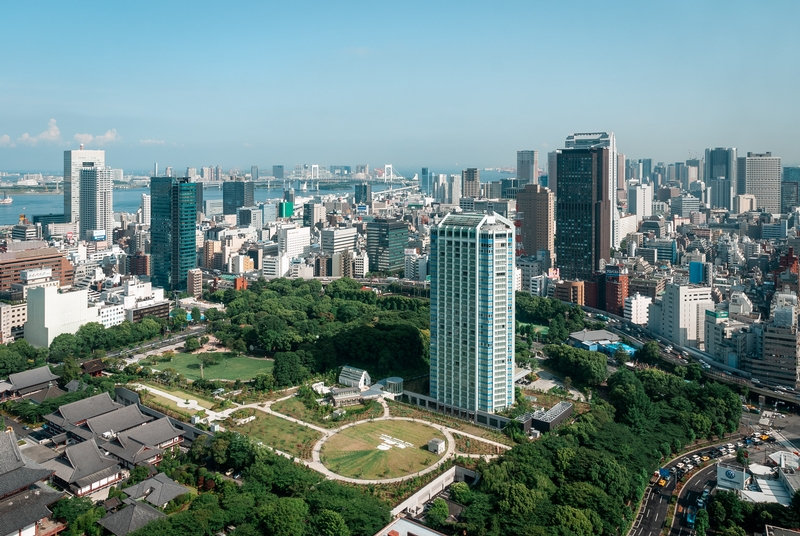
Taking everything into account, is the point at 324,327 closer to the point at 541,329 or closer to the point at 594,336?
the point at 541,329

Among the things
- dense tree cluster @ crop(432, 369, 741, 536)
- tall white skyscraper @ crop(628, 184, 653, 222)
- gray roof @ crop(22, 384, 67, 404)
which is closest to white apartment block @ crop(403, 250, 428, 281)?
dense tree cluster @ crop(432, 369, 741, 536)

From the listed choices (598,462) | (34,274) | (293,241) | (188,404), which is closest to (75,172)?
(293,241)

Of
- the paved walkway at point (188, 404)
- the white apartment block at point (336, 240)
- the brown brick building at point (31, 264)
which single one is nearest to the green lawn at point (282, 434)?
the paved walkway at point (188, 404)

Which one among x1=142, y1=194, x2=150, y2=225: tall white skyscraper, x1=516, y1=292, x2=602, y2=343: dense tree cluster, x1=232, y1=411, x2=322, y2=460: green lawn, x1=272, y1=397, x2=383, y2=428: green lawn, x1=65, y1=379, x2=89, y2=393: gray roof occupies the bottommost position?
x1=232, y1=411, x2=322, y2=460: green lawn

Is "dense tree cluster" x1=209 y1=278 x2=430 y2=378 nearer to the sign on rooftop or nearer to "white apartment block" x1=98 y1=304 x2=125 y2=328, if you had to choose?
"white apartment block" x1=98 y1=304 x2=125 y2=328

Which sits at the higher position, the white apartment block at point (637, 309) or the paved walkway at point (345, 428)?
the white apartment block at point (637, 309)

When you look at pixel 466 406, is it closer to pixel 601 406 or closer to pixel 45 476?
pixel 601 406

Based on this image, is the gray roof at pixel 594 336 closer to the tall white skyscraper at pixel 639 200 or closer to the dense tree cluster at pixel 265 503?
the dense tree cluster at pixel 265 503
